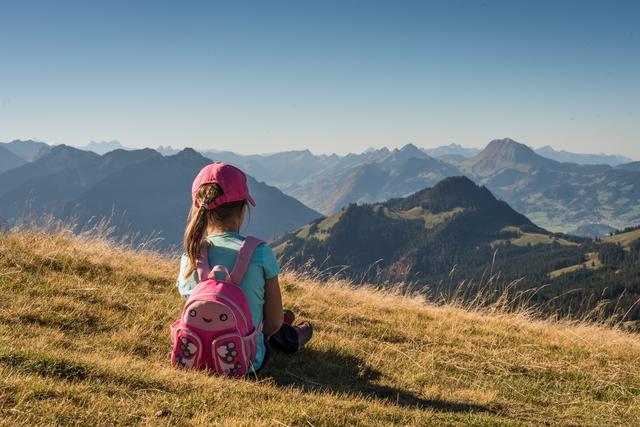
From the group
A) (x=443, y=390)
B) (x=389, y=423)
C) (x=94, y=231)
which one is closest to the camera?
(x=389, y=423)

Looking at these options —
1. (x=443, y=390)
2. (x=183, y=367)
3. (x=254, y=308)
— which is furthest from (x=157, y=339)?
(x=443, y=390)

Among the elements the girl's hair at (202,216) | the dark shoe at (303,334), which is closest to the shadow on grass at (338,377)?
the dark shoe at (303,334)

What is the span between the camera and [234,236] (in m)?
5.67

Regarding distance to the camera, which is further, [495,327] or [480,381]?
[495,327]

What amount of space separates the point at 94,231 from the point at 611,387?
1261 centimetres

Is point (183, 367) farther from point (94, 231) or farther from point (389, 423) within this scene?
point (94, 231)

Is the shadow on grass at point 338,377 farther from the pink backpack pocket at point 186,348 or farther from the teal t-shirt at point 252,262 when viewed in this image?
the pink backpack pocket at point 186,348

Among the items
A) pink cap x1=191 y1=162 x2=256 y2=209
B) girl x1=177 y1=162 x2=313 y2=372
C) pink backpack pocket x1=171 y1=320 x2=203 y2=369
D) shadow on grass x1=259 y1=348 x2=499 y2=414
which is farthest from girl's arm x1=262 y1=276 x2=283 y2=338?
pink cap x1=191 y1=162 x2=256 y2=209

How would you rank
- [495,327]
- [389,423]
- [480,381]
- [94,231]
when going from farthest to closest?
[94,231] < [495,327] < [480,381] < [389,423]

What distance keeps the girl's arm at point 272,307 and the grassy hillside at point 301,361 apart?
65 cm

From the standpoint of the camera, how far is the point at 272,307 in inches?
233

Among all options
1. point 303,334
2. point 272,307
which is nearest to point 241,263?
point 272,307

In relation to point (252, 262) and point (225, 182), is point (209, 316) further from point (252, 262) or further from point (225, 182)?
point (225, 182)

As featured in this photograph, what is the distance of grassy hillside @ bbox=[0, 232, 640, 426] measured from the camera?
4316 millimetres
